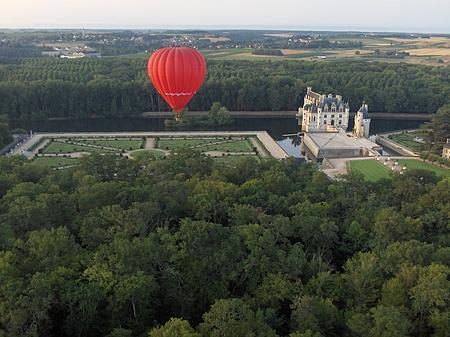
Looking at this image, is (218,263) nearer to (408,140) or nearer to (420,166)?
(420,166)

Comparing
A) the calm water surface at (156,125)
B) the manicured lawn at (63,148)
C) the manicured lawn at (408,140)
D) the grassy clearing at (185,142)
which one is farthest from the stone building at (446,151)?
the manicured lawn at (63,148)

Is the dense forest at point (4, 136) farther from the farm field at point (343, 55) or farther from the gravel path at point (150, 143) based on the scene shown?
the farm field at point (343, 55)

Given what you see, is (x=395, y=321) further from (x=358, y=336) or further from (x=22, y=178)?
(x=22, y=178)

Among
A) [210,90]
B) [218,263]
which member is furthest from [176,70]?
[210,90]

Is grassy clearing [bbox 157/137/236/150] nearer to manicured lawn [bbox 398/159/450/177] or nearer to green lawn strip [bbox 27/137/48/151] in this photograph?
green lawn strip [bbox 27/137/48/151]

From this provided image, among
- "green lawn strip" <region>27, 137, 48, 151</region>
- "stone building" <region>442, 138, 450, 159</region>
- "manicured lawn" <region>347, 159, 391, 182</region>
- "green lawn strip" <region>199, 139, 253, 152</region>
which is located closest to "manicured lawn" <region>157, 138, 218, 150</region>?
"green lawn strip" <region>199, 139, 253, 152</region>

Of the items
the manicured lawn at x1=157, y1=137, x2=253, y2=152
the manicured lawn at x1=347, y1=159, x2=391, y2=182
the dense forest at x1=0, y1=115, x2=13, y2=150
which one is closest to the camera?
the manicured lawn at x1=347, y1=159, x2=391, y2=182
